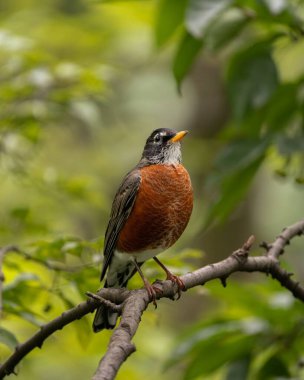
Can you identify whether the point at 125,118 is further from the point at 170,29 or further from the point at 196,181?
the point at 170,29

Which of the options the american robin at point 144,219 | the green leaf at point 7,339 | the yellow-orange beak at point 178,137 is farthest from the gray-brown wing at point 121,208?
the green leaf at point 7,339

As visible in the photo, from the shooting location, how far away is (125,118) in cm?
1184

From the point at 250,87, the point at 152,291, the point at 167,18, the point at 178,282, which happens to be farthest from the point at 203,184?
the point at 152,291

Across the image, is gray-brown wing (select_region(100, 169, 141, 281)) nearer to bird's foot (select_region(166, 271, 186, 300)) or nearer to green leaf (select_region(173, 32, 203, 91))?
bird's foot (select_region(166, 271, 186, 300))

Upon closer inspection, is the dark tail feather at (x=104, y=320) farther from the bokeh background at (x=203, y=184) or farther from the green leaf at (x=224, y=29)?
the green leaf at (x=224, y=29)

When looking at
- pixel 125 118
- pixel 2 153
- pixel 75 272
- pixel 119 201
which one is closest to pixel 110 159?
pixel 125 118

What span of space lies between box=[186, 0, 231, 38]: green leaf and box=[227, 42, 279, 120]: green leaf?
52 cm

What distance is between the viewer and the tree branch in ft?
7.56

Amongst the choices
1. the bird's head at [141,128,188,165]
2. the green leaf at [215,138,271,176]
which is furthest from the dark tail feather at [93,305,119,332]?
the bird's head at [141,128,188,165]

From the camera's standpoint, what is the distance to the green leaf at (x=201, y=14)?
3271 millimetres

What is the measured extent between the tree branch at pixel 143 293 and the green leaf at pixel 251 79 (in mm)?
895

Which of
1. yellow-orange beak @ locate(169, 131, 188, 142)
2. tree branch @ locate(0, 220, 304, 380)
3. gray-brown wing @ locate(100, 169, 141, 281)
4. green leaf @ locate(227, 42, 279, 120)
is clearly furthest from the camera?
yellow-orange beak @ locate(169, 131, 188, 142)

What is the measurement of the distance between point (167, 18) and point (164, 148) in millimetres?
1004

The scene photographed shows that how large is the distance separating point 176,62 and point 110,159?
698 centimetres
